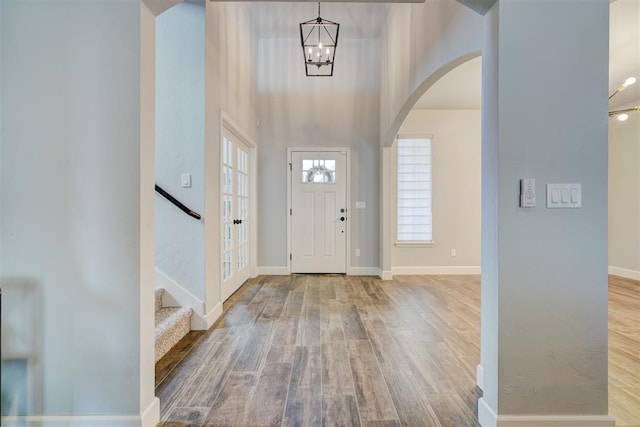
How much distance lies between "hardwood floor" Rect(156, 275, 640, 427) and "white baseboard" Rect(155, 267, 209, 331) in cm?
12

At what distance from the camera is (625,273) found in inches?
193

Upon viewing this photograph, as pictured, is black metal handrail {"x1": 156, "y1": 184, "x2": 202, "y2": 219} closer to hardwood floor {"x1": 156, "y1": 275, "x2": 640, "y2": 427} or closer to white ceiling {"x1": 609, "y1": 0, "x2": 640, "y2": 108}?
hardwood floor {"x1": 156, "y1": 275, "x2": 640, "y2": 427}

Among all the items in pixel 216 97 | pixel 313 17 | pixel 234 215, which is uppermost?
pixel 313 17

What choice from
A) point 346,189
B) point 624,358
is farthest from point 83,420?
point 346,189

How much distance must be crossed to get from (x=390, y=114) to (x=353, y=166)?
107cm

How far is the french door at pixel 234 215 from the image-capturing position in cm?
362

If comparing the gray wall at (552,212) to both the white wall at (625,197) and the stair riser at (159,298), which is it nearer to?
the stair riser at (159,298)

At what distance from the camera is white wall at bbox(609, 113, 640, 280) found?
15.6ft

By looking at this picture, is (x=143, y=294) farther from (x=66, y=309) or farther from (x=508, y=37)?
(x=508, y=37)

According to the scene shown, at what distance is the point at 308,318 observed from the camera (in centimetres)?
307

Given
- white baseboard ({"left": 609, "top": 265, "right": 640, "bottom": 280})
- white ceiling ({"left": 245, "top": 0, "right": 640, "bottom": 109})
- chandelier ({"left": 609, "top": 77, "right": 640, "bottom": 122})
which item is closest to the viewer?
chandelier ({"left": 609, "top": 77, "right": 640, "bottom": 122})

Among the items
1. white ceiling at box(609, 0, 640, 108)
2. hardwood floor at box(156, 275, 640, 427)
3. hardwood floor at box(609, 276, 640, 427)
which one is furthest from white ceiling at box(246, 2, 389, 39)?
hardwood floor at box(609, 276, 640, 427)

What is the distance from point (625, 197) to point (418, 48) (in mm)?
4412

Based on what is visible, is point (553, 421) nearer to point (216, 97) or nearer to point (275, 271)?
point (216, 97)
